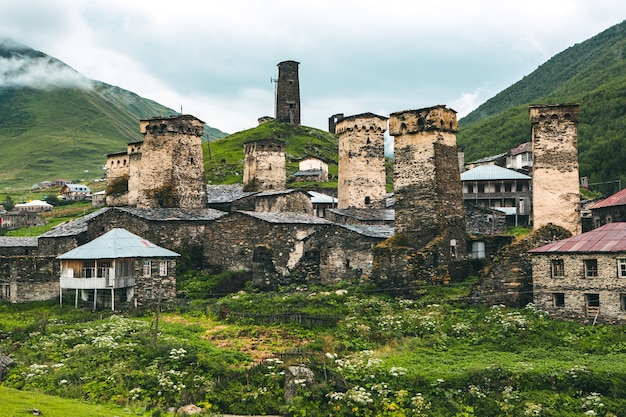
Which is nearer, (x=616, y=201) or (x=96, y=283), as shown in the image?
(x=96, y=283)

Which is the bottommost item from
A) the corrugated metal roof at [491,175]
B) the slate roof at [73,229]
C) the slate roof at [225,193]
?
the slate roof at [73,229]

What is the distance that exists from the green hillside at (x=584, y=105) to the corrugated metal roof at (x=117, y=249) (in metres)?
61.5

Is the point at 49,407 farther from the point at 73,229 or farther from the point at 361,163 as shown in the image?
the point at 361,163

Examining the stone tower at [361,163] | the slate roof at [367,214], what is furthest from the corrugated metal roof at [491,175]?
the slate roof at [367,214]

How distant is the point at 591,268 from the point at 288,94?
90.6 m

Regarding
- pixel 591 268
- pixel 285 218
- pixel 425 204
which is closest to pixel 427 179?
pixel 425 204

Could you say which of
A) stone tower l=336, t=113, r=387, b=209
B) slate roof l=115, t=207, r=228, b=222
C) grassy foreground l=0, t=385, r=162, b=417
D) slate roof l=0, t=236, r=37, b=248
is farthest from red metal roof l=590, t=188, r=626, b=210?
slate roof l=0, t=236, r=37, b=248

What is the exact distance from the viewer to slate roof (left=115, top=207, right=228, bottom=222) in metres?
44.0

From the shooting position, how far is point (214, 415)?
74.4 feet

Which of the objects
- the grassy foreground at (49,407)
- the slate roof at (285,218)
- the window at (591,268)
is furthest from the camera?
the slate roof at (285,218)

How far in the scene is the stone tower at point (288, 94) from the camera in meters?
112

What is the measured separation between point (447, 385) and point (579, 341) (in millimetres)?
6556

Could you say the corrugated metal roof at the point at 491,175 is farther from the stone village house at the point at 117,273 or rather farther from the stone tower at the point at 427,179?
the stone village house at the point at 117,273

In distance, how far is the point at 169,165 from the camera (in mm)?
49562
